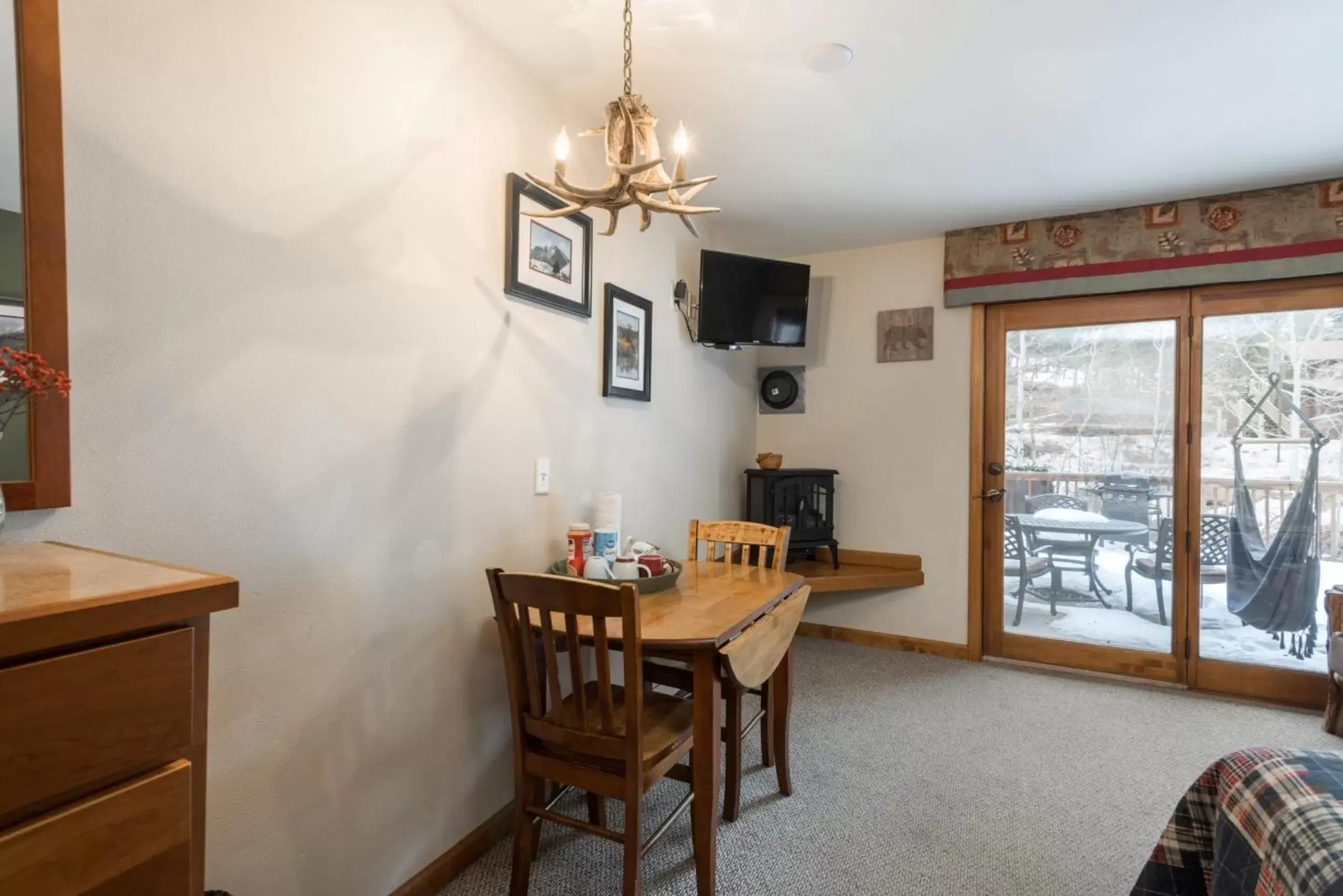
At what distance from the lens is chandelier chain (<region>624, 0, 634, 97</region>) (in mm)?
1511

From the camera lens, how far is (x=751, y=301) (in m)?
3.37

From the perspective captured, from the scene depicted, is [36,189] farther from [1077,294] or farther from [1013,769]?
[1077,294]

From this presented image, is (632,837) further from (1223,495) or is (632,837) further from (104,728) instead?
(1223,495)

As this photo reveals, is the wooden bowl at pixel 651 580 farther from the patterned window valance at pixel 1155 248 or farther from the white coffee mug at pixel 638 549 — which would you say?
the patterned window valance at pixel 1155 248

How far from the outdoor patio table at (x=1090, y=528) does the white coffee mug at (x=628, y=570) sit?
252 cm

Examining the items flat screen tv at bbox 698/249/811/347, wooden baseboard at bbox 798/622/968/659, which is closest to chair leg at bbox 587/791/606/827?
wooden baseboard at bbox 798/622/968/659

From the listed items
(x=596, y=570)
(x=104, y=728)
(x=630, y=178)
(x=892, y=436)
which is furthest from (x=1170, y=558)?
(x=104, y=728)

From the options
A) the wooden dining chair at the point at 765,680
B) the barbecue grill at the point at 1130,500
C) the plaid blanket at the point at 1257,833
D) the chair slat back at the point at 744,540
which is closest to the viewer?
the plaid blanket at the point at 1257,833

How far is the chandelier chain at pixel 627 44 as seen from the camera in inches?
59.5

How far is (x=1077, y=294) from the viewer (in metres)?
3.29

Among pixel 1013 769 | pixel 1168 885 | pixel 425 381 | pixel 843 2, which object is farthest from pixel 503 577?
pixel 1013 769

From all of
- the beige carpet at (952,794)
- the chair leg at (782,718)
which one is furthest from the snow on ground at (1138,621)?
the chair leg at (782,718)

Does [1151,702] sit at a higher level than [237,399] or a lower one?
lower

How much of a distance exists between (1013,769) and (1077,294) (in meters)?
2.35
